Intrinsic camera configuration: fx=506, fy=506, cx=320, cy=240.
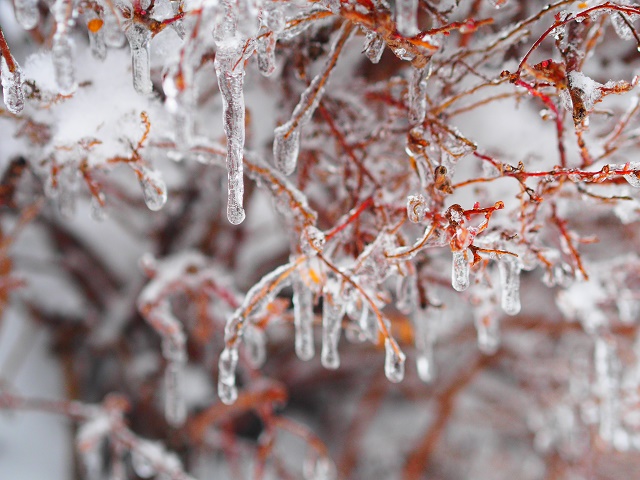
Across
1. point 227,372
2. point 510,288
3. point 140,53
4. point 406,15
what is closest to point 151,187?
point 140,53

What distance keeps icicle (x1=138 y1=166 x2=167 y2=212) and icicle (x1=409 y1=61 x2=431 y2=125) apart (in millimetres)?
321

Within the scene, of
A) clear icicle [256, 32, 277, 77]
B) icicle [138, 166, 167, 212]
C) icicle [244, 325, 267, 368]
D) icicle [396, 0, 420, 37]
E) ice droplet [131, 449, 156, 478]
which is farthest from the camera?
ice droplet [131, 449, 156, 478]

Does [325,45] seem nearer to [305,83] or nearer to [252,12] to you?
[305,83]

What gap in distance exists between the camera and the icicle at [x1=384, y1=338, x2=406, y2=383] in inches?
25.6

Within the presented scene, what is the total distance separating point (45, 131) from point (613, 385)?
113 cm

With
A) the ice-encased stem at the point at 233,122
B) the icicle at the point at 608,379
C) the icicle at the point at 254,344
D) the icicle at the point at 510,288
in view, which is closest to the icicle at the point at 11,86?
the ice-encased stem at the point at 233,122

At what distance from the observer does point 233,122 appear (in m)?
0.50

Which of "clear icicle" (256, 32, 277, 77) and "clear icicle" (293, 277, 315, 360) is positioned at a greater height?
"clear icicle" (256, 32, 277, 77)

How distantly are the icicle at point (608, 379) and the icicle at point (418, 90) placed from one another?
0.66 meters

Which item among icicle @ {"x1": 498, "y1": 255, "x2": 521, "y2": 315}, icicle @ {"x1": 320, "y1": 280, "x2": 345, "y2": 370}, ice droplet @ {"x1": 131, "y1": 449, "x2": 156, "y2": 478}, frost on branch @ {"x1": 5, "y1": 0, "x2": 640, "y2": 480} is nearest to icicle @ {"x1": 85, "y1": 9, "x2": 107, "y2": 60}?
frost on branch @ {"x1": 5, "y1": 0, "x2": 640, "y2": 480}

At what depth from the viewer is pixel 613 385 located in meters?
1.04

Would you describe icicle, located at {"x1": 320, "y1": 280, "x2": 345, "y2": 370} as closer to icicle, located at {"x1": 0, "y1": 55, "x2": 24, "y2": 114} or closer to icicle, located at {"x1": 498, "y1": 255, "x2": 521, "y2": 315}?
icicle, located at {"x1": 498, "y1": 255, "x2": 521, "y2": 315}

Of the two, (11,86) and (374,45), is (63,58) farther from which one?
(374,45)

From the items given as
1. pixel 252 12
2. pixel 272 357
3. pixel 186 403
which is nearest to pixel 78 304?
pixel 186 403
